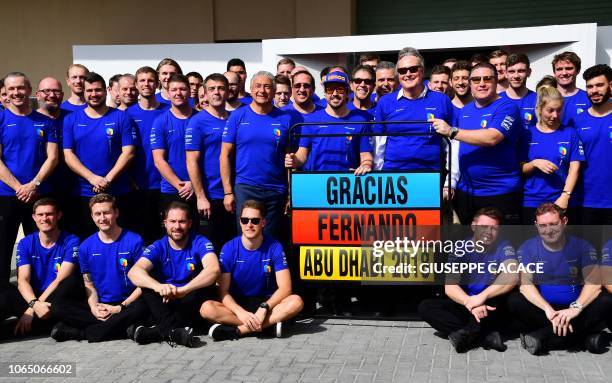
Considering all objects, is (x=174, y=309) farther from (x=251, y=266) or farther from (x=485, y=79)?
(x=485, y=79)

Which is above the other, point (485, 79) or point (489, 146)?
point (485, 79)

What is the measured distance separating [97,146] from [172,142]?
0.66 meters

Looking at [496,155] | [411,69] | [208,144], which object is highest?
[411,69]

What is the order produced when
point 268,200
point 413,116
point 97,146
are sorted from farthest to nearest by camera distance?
point 97,146
point 268,200
point 413,116

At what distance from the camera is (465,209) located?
21.4 ft

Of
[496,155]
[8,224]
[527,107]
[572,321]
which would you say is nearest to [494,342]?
[572,321]

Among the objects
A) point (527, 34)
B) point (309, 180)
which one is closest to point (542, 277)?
point (309, 180)

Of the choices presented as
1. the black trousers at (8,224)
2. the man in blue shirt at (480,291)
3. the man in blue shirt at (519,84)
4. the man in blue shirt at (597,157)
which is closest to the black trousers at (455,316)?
the man in blue shirt at (480,291)

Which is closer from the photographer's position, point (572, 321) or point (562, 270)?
point (572, 321)

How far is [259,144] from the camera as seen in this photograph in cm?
666

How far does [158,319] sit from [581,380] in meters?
3.02

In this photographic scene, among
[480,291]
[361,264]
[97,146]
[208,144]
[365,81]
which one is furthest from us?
[365,81]

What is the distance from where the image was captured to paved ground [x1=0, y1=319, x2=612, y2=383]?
5090 mm

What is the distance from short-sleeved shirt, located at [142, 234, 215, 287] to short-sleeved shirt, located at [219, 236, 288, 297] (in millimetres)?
184
